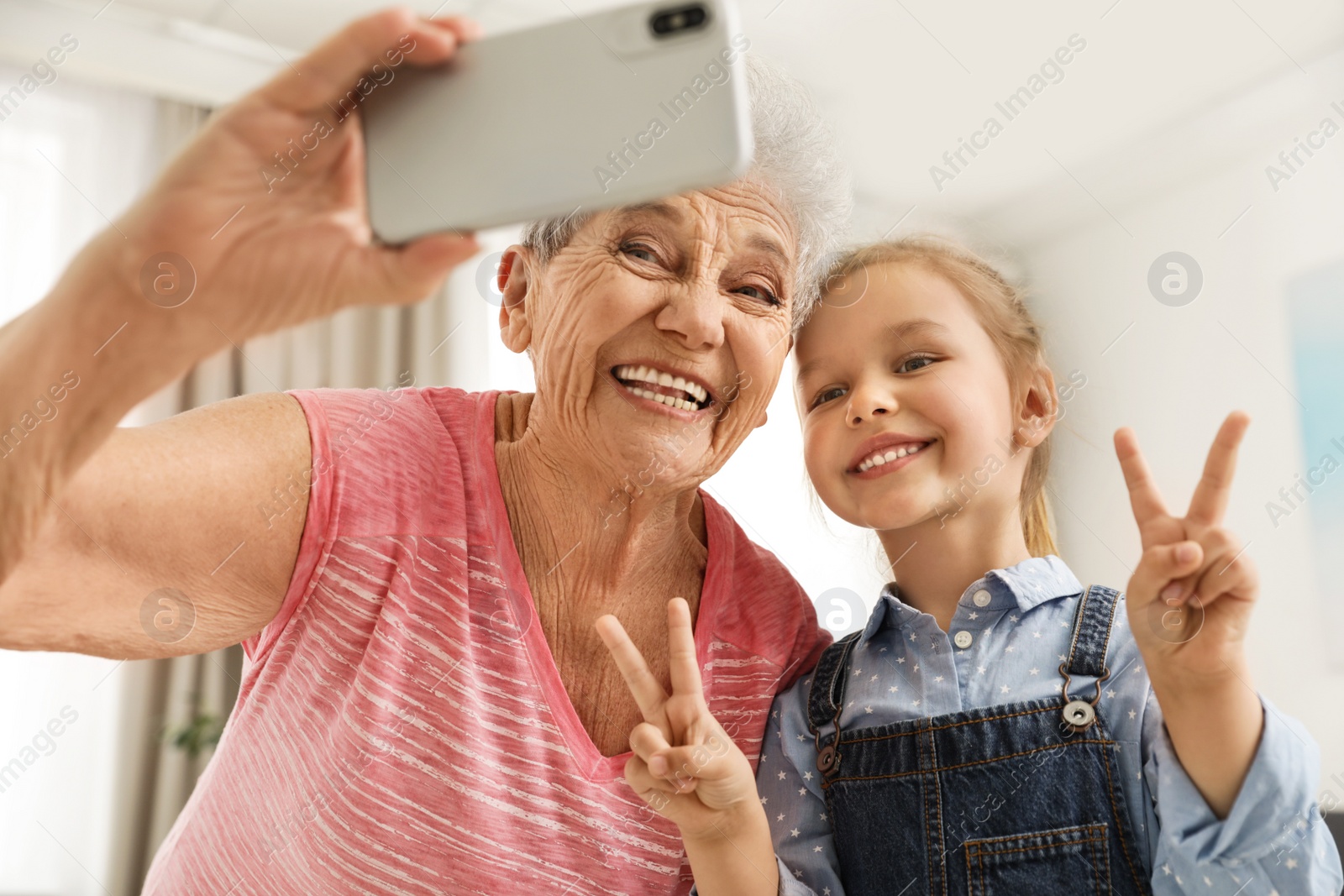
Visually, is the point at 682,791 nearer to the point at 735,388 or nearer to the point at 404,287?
the point at 735,388

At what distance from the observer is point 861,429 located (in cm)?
116

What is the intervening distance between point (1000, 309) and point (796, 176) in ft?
1.14

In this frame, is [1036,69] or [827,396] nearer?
[827,396]

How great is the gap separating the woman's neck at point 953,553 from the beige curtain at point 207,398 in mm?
1813

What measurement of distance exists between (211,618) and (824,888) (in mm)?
663

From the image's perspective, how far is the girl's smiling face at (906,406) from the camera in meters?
1.16

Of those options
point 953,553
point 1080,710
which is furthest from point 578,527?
point 1080,710

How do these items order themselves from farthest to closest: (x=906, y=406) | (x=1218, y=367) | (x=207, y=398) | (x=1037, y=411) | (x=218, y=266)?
(x=1218, y=367) < (x=207, y=398) < (x=1037, y=411) < (x=906, y=406) < (x=218, y=266)

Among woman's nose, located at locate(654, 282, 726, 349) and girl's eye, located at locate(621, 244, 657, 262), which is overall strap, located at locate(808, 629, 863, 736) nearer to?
woman's nose, located at locate(654, 282, 726, 349)

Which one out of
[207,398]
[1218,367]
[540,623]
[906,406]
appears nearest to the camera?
[540,623]

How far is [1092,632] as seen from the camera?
1.07 meters

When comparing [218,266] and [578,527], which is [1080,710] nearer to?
[578,527]

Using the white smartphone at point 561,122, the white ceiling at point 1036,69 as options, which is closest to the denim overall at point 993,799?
the white smartphone at point 561,122

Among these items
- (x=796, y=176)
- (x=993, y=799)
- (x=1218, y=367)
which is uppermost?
(x=1218, y=367)
